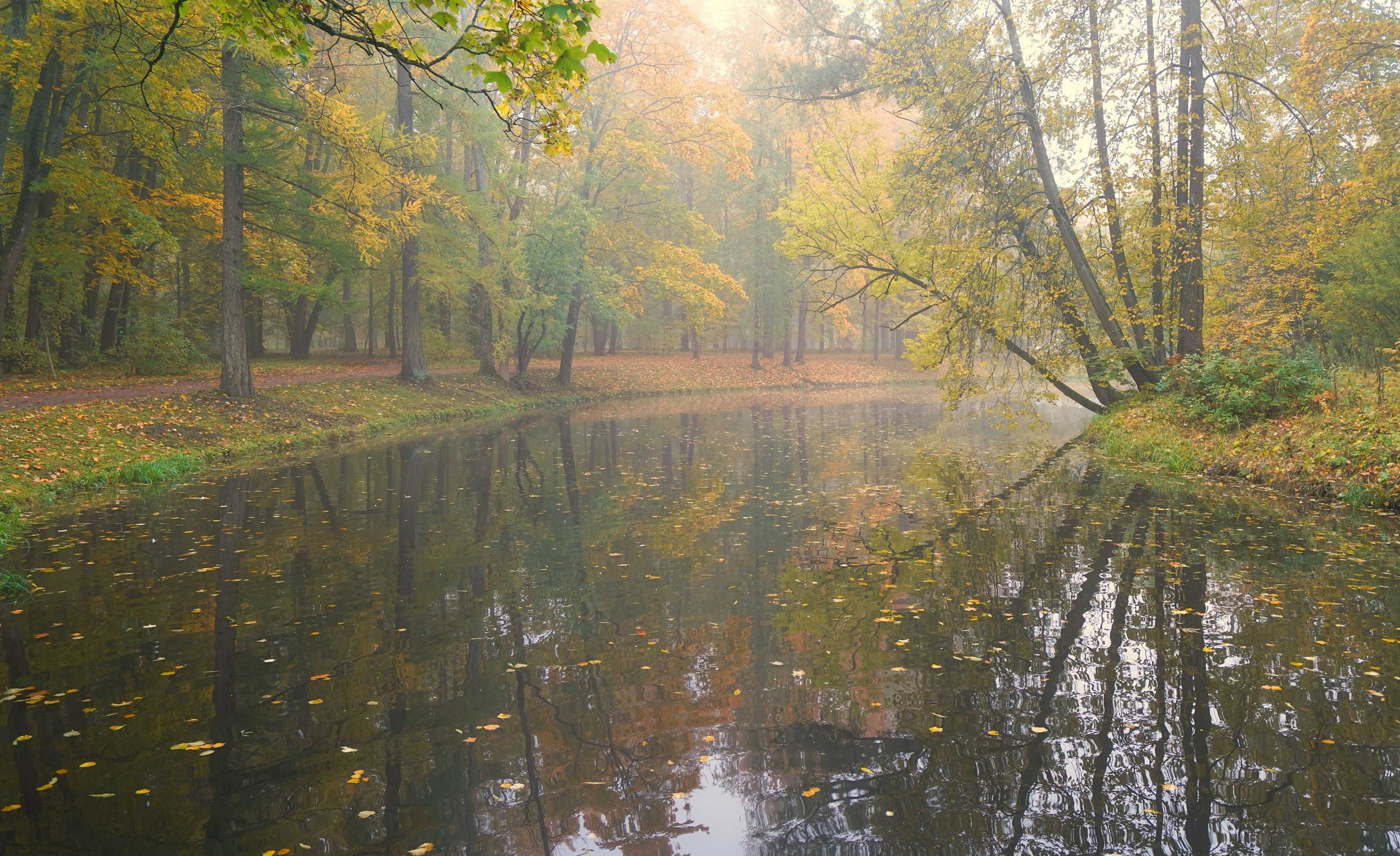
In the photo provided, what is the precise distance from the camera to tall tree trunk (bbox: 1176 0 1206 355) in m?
13.8

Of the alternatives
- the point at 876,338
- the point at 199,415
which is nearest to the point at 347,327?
the point at 199,415

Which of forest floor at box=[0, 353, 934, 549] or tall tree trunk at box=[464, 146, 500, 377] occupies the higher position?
tall tree trunk at box=[464, 146, 500, 377]

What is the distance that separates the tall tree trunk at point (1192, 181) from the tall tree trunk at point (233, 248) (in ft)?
58.7

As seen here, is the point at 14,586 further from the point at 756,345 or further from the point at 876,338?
the point at 876,338

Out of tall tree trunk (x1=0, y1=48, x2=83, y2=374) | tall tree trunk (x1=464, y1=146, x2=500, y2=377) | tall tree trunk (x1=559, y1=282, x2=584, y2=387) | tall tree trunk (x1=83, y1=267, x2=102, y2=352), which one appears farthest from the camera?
tall tree trunk (x1=559, y1=282, x2=584, y2=387)

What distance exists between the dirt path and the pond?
7.08 m

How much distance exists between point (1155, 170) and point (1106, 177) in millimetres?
817

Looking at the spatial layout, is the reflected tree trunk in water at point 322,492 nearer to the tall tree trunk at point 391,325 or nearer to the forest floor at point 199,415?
the forest floor at point 199,415

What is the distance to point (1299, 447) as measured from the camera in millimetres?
10938

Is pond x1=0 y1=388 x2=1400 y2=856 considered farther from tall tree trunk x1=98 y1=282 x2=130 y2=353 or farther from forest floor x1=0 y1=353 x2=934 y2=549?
tall tree trunk x1=98 y1=282 x2=130 y2=353

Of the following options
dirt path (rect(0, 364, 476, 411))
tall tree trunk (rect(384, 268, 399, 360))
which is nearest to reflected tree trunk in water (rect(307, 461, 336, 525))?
dirt path (rect(0, 364, 476, 411))

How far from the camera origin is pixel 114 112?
18.7 metres

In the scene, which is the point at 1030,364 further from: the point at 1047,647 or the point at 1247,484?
the point at 1047,647

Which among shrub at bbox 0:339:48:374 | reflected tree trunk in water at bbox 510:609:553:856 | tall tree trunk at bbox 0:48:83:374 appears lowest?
reflected tree trunk in water at bbox 510:609:553:856
